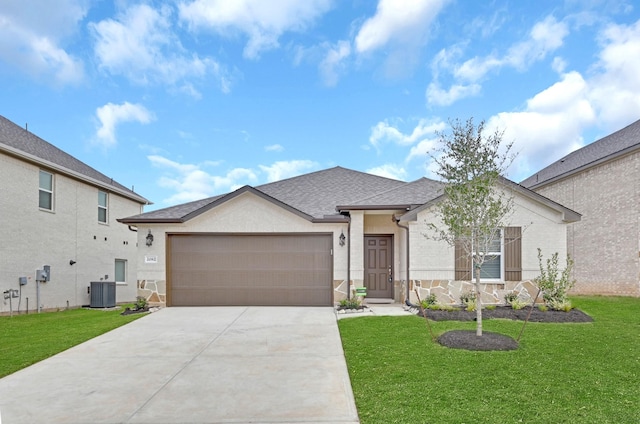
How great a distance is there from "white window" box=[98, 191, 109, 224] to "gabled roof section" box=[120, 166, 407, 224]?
5907mm

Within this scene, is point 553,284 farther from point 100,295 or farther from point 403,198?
point 100,295

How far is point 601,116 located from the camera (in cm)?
1917

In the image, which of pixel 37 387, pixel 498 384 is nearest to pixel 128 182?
pixel 37 387

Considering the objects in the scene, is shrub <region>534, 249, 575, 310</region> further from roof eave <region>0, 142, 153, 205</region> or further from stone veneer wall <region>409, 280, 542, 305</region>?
roof eave <region>0, 142, 153, 205</region>

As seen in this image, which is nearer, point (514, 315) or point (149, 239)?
point (514, 315)

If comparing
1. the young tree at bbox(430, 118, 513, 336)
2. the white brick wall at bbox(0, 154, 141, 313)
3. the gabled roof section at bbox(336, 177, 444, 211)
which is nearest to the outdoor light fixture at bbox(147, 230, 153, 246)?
the white brick wall at bbox(0, 154, 141, 313)

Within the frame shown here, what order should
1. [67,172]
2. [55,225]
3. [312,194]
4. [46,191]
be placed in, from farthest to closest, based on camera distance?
1. [312,194]
2. [67,172]
3. [55,225]
4. [46,191]

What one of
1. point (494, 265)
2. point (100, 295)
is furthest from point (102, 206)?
point (494, 265)

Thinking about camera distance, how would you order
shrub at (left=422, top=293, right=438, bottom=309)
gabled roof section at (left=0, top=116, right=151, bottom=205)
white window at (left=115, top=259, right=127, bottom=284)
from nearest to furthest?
1. shrub at (left=422, top=293, right=438, bottom=309)
2. gabled roof section at (left=0, top=116, right=151, bottom=205)
3. white window at (left=115, top=259, right=127, bottom=284)

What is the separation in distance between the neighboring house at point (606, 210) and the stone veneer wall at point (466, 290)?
22.3 ft

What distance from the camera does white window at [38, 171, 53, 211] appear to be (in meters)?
14.3

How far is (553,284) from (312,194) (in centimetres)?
829

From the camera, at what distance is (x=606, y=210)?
16438mm

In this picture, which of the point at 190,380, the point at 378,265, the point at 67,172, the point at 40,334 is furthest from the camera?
the point at 67,172
